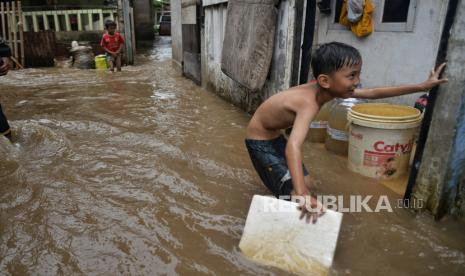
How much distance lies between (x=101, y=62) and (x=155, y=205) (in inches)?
380

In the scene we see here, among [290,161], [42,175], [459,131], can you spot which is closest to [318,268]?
[290,161]

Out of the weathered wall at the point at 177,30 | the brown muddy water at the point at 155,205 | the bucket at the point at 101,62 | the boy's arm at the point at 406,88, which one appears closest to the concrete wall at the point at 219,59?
the brown muddy water at the point at 155,205

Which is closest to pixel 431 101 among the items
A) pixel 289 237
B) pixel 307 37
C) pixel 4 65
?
pixel 289 237

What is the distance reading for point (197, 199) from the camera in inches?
119

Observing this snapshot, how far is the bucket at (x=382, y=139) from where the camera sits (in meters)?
3.06

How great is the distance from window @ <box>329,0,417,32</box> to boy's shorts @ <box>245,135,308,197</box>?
8.36ft

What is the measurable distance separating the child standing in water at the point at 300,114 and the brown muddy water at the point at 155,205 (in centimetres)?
49

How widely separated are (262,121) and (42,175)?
2.25 meters

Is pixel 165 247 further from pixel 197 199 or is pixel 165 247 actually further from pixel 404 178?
pixel 404 178

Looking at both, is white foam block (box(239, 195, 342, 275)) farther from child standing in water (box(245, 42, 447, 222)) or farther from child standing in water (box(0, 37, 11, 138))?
child standing in water (box(0, 37, 11, 138))

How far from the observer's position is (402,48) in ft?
13.8

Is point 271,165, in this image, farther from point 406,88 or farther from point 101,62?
point 101,62

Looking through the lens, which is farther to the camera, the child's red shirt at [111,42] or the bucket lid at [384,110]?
the child's red shirt at [111,42]

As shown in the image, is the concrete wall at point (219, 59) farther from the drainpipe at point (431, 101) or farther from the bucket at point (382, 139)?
the drainpipe at point (431, 101)
